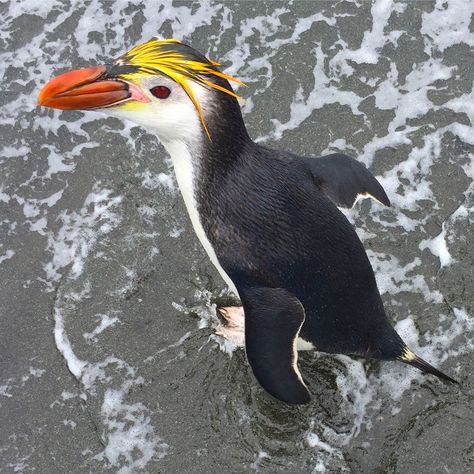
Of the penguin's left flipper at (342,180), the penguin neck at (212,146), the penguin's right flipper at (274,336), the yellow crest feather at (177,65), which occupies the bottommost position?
the penguin's right flipper at (274,336)

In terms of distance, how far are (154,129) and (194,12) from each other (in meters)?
2.34

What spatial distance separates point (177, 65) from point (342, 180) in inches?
37.9

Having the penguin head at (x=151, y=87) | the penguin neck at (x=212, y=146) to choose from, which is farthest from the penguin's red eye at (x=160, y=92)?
the penguin neck at (x=212, y=146)

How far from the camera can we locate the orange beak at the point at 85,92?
2488 millimetres

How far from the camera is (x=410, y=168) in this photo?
3965mm

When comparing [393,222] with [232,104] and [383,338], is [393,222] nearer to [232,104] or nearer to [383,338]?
[383,338]

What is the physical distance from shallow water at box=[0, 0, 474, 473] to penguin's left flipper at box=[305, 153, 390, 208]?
2.05 feet

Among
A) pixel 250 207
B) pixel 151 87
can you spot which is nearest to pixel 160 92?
pixel 151 87

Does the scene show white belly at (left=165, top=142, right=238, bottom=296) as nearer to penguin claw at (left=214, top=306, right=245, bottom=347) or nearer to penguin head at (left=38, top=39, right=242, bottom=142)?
penguin head at (left=38, top=39, right=242, bottom=142)

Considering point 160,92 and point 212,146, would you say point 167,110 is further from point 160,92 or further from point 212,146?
point 212,146

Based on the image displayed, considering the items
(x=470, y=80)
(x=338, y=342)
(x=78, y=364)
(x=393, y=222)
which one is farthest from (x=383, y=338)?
(x=470, y=80)

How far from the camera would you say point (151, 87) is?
2.48 meters

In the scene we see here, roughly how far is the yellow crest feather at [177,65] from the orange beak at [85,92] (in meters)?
0.07

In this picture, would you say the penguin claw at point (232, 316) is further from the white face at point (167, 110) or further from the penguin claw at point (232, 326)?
the white face at point (167, 110)
